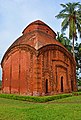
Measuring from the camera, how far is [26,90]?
2397cm

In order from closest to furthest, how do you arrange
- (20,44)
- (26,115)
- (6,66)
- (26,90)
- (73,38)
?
(26,115) < (26,90) < (20,44) < (6,66) < (73,38)

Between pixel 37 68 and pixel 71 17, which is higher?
pixel 71 17

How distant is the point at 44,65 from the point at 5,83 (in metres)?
6.70

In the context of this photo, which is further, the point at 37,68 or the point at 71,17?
the point at 71,17

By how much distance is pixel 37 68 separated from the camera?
23.8m

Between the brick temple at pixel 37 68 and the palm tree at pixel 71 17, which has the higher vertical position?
the palm tree at pixel 71 17

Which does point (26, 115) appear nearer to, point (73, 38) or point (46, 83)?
point (46, 83)

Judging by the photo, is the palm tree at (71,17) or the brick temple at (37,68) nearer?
the brick temple at (37,68)

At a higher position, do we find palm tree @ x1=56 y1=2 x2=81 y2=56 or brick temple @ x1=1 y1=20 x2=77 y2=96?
palm tree @ x1=56 y1=2 x2=81 y2=56

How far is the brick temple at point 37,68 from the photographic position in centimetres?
2391

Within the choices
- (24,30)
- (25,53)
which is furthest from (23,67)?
(24,30)

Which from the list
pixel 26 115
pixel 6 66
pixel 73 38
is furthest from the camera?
pixel 73 38

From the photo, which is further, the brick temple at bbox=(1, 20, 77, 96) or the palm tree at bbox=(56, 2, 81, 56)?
the palm tree at bbox=(56, 2, 81, 56)

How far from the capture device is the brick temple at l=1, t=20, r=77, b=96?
23.9 metres
